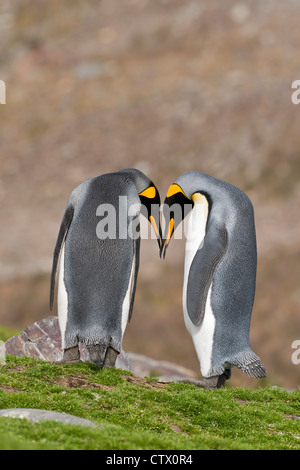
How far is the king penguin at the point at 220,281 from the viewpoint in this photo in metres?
8.33

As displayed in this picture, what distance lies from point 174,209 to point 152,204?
0.32m

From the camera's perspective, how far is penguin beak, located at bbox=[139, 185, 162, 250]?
895 centimetres

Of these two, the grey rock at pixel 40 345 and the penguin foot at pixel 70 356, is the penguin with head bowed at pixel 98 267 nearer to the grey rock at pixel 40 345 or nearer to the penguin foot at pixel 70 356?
the penguin foot at pixel 70 356

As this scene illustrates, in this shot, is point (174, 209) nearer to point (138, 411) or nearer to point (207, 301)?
point (207, 301)

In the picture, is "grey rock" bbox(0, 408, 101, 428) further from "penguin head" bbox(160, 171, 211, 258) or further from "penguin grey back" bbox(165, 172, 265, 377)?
"penguin head" bbox(160, 171, 211, 258)

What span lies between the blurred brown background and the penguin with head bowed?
18.9 metres

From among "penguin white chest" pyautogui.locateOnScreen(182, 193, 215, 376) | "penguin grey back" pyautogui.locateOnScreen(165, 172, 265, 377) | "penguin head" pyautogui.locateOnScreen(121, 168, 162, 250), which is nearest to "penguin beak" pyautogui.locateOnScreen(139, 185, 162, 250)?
"penguin head" pyautogui.locateOnScreen(121, 168, 162, 250)

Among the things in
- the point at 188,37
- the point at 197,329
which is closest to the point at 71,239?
the point at 197,329

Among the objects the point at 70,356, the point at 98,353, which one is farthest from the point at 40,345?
the point at 98,353

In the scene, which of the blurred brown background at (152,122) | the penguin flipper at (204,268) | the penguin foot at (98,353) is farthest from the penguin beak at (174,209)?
the blurred brown background at (152,122)

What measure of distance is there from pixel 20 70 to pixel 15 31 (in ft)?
12.9

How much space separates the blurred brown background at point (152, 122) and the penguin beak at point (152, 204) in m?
18.3

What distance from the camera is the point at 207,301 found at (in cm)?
843

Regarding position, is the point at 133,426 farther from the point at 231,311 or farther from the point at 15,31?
the point at 15,31
